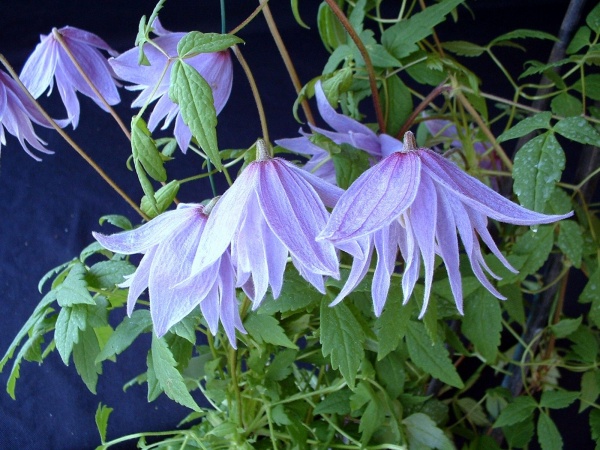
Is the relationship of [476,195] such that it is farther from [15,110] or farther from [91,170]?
[91,170]

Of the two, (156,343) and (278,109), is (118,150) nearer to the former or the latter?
(278,109)

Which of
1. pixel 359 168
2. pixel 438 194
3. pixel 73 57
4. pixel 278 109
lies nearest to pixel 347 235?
pixel 438 194

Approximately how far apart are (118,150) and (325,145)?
621 millimetres

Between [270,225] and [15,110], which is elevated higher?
[15,110]

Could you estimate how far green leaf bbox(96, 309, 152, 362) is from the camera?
1.61 feet

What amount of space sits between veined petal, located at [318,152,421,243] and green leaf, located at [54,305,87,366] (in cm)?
23

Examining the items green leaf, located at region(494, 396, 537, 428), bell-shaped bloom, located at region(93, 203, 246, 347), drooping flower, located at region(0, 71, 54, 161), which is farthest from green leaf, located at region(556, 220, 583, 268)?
drooping flower, located at region(0, 71, 54, 161)

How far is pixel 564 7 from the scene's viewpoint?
1.01 m

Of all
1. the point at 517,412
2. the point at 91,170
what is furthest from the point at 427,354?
the point at 91,170

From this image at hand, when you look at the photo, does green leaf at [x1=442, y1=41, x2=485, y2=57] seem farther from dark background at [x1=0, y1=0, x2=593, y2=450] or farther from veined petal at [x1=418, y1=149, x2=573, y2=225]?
dark background at [x1=0, y1=0, x2=593, y2=450]

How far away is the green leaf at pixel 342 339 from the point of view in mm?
453

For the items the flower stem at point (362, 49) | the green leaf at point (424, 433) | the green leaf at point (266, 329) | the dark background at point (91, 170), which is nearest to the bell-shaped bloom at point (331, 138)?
the flower stem at point (362, 49)

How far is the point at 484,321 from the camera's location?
0.58 meters

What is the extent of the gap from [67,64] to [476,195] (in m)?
0.36
